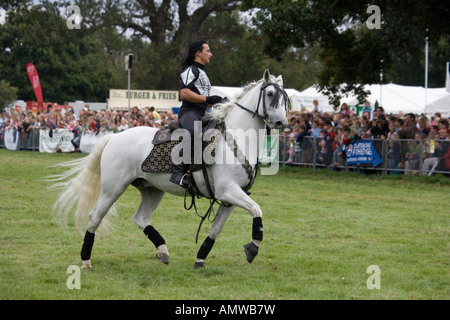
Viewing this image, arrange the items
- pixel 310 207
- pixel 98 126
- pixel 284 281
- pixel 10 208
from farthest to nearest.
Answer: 1. pixel 98 126
2. pixel 310 207
3. pixel 10 208
4. pixel 284 281

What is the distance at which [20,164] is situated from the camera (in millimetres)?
23312

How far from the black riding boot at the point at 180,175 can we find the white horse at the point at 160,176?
14cm

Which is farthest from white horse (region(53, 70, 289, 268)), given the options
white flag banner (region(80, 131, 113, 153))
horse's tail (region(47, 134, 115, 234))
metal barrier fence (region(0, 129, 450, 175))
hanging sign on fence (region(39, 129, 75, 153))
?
hanging sign on fence (region(39, 129, 75, 153))

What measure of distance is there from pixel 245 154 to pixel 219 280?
1.61 m

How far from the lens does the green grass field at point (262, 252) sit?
6973mm

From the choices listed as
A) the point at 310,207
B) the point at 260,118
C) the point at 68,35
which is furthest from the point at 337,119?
the point at 68,35

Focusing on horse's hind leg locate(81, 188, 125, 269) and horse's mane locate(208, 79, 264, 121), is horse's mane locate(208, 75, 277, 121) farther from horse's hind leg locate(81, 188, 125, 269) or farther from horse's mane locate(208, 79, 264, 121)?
horse's hind leg locate(81, 188, 125, 269)

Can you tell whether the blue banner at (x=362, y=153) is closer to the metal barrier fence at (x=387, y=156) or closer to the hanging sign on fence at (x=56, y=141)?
the metal barrier fence at (x=387, y=156)

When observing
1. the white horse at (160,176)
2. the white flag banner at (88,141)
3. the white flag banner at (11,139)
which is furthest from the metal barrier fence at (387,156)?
the white flag banner at (11,139)

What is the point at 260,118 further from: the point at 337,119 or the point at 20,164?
the point at 20,164

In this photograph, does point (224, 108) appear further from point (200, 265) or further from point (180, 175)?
point (200, 265)

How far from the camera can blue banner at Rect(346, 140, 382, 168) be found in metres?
19.8

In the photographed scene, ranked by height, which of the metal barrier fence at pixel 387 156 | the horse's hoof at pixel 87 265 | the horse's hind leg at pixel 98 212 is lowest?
the horse's hoof at pixel 87 265

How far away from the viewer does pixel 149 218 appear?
9008 mm
